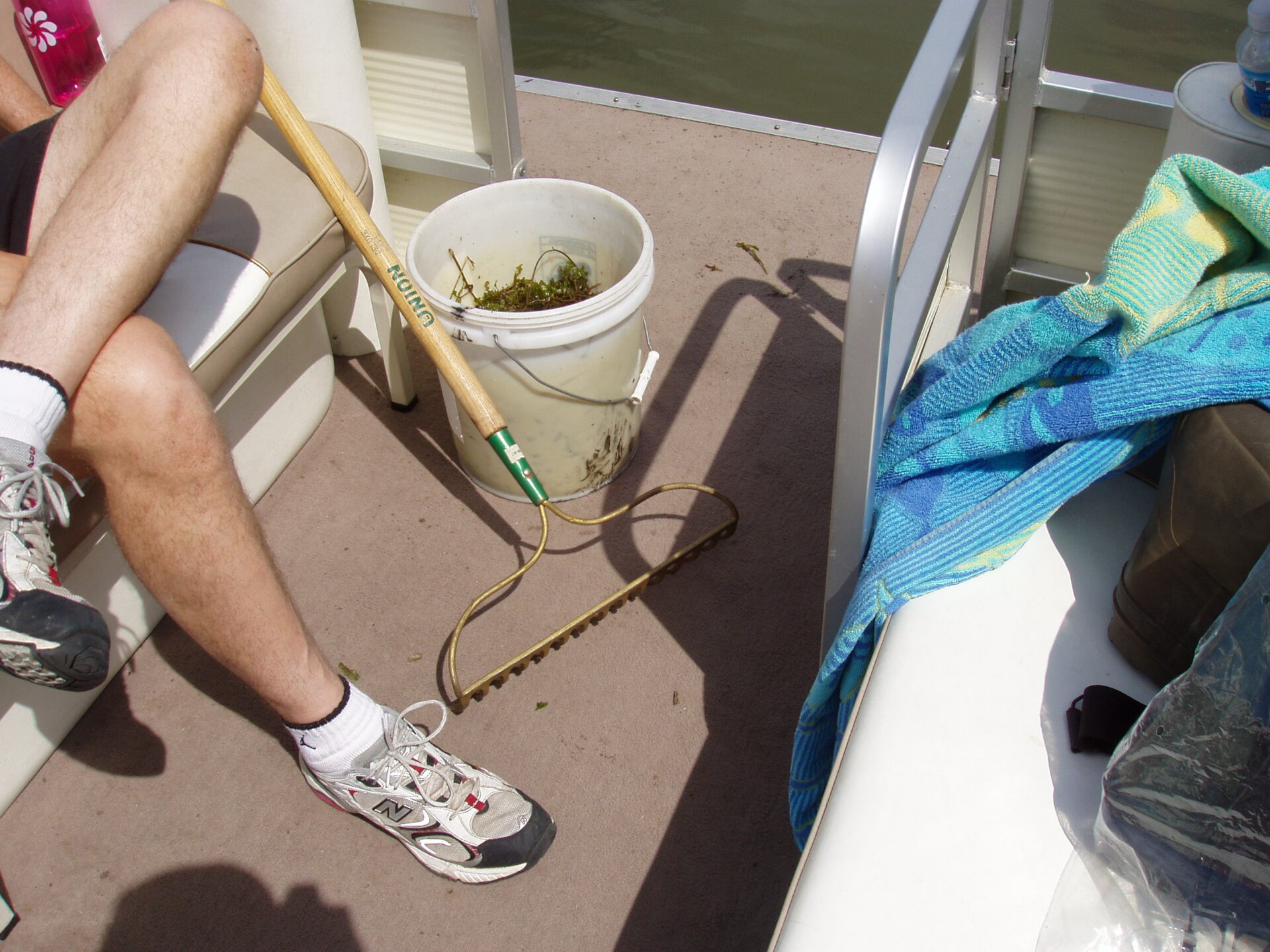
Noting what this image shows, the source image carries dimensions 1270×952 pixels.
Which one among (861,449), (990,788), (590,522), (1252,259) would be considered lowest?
(590,522)

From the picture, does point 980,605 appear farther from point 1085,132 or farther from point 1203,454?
point 1085,132

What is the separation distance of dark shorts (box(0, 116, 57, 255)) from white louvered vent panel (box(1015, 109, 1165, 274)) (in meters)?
1.55

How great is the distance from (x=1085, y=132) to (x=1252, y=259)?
63 cm

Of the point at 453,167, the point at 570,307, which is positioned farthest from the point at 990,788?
the point at 453,167

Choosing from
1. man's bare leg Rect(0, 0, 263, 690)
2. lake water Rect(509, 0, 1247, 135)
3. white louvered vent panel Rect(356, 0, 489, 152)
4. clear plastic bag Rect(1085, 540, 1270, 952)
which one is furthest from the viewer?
lake water Rect(509, 0, 1247, 135)

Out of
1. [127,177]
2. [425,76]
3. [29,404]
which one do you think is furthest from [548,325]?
[425,76]

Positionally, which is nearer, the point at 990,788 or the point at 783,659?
the point at 990,788

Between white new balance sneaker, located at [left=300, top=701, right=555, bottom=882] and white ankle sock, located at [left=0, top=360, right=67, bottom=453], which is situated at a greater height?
white ankle sock, located at [left=0, top=360, right=67, bottom=453]

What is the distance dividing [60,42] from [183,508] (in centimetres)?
114

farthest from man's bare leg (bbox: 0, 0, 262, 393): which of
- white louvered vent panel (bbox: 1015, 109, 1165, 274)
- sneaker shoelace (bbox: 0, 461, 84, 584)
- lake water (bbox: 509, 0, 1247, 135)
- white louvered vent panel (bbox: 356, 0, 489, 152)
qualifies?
lake water (bbox: 509, 0, 1247, 135)

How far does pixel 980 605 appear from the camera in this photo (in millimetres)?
1031

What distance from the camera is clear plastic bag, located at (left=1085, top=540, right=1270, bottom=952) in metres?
0.78

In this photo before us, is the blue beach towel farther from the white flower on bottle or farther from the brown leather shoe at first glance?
the white flower on bottle

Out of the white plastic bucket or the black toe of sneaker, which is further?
the white plastic bucket
